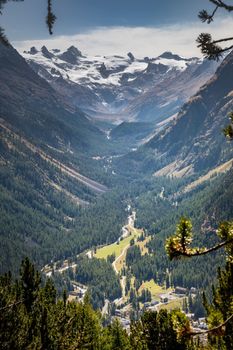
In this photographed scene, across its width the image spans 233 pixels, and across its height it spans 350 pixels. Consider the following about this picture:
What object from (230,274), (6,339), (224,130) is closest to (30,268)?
(6,339)

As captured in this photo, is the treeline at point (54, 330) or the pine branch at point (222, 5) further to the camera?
the treeline at point (54, 330)

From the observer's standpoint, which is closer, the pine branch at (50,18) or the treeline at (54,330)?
the pine branch at (50,18)

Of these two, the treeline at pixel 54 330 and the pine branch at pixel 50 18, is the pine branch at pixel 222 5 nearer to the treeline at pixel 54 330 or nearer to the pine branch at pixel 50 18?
the pine branch at pixel 50 18

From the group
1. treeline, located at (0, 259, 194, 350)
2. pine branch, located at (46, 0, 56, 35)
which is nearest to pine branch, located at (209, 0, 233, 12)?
pine branch, located at (46, 0, 56, 35)

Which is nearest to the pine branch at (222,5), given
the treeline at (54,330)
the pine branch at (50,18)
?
the pine branch at (50,18)

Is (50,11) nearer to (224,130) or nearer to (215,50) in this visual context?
(215,50)

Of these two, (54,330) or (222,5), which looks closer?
(222,5)

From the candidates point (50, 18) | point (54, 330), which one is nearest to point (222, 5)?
point (50, 18)

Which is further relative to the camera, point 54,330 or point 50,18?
point 54,330

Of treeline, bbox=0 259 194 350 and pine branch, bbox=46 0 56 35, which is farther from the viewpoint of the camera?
treeline, bbox=0 259 194 350

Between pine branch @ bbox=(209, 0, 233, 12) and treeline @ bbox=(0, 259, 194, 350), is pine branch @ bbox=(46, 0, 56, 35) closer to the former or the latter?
pine branch @ bbox=(209, 0, 233, 12)

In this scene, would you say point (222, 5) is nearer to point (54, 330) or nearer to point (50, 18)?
point (50, 18)
